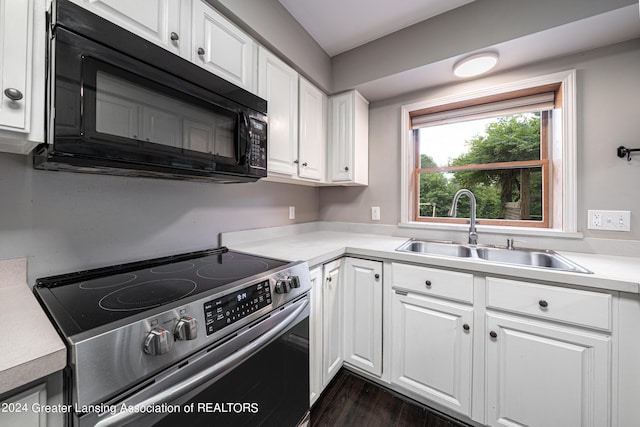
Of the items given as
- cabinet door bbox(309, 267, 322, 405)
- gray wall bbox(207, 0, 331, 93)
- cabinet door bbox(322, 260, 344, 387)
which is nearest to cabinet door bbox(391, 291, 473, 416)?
cabinet door bbox(322, 260, 344, 387)

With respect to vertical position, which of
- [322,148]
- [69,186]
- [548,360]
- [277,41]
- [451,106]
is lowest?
[548,360]

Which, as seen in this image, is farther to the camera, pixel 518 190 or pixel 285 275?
pixel 518 190

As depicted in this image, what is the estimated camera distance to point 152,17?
0.97 metres

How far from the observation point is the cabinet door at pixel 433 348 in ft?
4.36

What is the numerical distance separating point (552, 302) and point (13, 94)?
2.03 m

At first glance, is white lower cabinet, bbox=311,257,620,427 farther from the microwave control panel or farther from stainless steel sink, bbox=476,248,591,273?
the microwave control panel

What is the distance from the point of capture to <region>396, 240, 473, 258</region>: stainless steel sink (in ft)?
5.71

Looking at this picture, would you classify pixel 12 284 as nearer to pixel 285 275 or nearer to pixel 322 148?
pixel 285 275

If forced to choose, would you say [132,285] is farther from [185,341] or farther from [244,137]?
[244,137]

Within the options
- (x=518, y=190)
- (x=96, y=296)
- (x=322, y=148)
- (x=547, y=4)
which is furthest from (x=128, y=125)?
(x=518, y=190)

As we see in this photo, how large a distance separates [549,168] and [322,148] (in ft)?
5.33

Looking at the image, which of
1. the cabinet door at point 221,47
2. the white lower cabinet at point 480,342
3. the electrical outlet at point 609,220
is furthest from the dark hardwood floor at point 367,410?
the cabinet door at point 221,47

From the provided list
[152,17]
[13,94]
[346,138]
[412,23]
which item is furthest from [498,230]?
[13,94]

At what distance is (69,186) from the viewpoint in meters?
1.02
